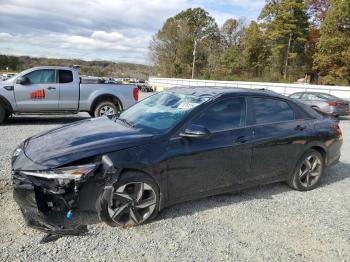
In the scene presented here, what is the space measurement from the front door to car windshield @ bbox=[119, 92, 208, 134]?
0.67 ft

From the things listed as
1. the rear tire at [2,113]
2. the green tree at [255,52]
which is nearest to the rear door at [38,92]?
the rear tire at [2,113]

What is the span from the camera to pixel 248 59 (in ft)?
171

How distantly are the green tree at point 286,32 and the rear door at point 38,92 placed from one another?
36.8 metres

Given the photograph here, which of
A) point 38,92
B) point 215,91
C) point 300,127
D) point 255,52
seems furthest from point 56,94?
point 255,52

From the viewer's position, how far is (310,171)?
4.98 meters

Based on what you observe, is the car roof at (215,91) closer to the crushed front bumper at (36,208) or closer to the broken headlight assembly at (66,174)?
the broken headlight assembly at (66,174)

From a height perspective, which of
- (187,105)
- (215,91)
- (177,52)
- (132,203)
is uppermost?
(177,52)

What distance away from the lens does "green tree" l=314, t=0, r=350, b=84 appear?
101 ft

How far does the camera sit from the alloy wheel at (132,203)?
135 inches

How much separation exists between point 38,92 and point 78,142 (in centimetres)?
664

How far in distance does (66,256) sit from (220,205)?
2.00 metres

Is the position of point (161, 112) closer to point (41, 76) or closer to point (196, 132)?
point (196, 132)

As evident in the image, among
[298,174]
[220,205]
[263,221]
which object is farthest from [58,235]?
[298,174]

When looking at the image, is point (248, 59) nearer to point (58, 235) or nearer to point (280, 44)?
point (280, 44)
